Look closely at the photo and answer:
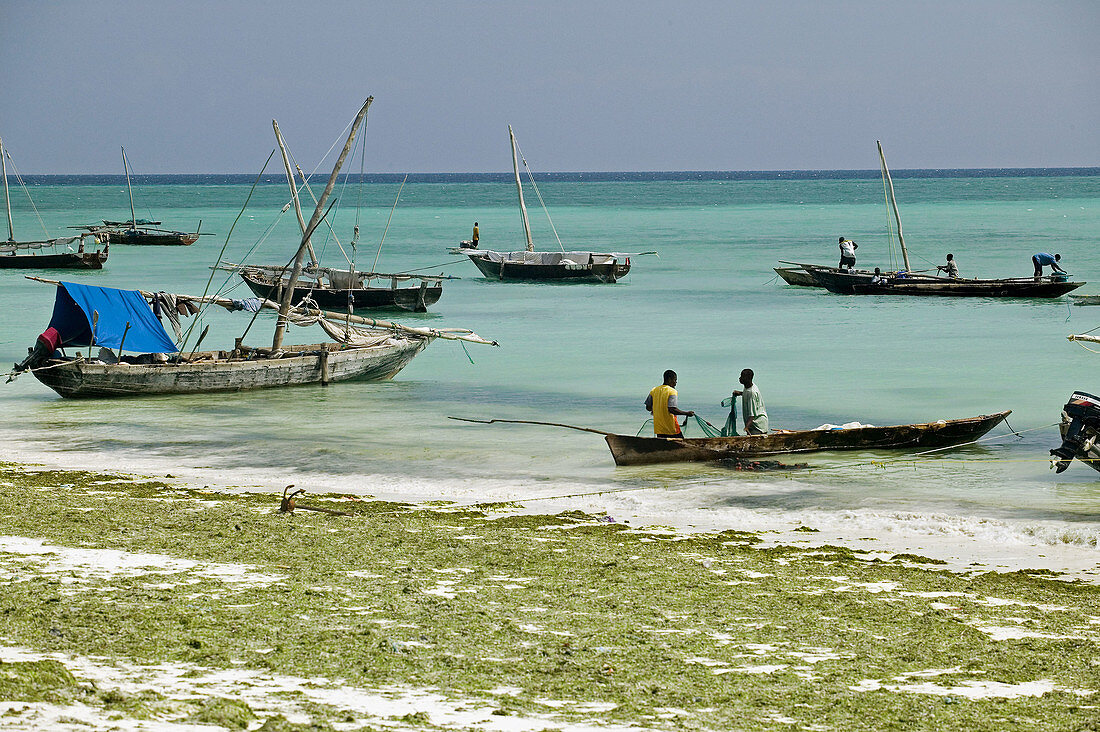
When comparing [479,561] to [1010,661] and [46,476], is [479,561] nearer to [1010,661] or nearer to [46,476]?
[1010,661]

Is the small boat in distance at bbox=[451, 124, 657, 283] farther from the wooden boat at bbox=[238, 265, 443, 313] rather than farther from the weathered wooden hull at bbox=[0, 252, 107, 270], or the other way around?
the weathered wooden hull at bbox=[0, 252, 107, 270]

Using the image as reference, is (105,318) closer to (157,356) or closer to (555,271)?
(157,356)

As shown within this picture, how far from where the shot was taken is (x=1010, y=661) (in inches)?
288

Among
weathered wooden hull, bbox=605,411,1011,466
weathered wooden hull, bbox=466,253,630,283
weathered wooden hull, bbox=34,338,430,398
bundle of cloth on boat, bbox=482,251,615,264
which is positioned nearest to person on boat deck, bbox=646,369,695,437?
weathered wooden hull, bbox=605,411,1011,466

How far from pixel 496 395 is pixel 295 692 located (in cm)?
1561

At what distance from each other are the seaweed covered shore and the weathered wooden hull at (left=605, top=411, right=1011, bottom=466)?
3.13 meters

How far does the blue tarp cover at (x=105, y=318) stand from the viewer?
778 inches

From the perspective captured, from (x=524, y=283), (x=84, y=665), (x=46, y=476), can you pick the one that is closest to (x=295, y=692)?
(x=84, y=665)

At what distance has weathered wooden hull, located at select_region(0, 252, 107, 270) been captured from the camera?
4856 cm

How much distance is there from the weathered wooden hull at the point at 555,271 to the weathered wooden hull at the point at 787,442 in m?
28.2

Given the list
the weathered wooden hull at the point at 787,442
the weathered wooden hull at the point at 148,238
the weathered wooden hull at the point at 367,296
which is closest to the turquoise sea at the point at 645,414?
the weathered wooden hull at the point at 787,442

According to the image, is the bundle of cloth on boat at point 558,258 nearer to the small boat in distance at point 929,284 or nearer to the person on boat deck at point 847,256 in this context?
the person on boat deck at point 847,256

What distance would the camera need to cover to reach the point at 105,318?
20.0 metres

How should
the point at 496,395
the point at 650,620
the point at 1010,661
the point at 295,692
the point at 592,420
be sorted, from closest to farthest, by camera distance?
the point at 295,692, the point at 1010,661, the point at 650,620, the point at 592,420, the point at 496,395
